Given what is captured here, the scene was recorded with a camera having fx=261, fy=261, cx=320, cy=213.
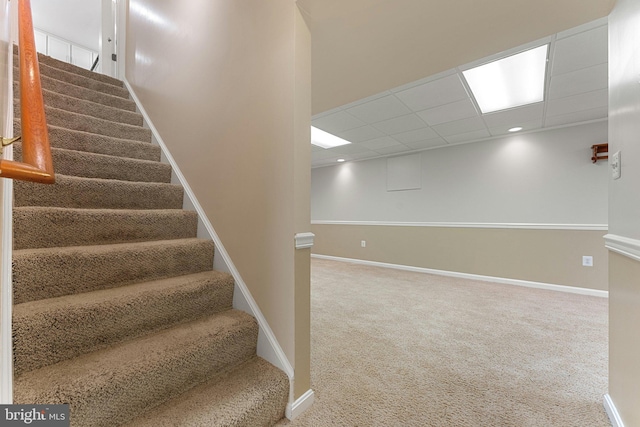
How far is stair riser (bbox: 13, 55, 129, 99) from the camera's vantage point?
2250mm

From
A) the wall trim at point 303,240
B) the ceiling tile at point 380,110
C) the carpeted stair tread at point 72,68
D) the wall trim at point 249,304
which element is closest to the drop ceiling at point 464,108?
the ceiling tile at point 380,110

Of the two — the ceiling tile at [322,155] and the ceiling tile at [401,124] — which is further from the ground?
the ceiling tile at [401,124]

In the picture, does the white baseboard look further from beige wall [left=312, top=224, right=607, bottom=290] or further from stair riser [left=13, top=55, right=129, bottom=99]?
beige wall [left=312, top=224, right=607, bottom=290]

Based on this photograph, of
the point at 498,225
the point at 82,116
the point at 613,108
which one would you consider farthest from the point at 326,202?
the point at 613,108

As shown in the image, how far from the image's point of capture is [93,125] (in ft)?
6.69

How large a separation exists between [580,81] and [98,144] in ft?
13.1

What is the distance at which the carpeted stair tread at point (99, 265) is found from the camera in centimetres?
105

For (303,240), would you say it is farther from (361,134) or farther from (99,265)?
(361,134)

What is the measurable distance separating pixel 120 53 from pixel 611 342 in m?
4.96

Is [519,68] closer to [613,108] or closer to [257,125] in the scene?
[613,108]

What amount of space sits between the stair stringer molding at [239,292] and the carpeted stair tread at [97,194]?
0.15 m

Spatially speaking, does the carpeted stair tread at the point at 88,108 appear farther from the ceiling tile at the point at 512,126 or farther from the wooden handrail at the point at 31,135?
the ceiling tile at the point at 512,126

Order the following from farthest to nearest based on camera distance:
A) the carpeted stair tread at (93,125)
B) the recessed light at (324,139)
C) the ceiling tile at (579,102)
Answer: the recessed light at (324,139), the ceiling tile at (579,102), the carpeted stair tread at (93,125)

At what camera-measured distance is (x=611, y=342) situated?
49.1 inches
